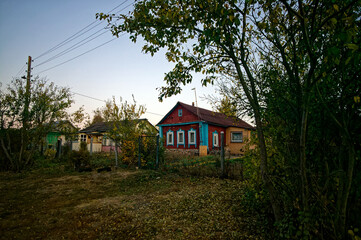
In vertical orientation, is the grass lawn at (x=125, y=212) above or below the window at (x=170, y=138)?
below

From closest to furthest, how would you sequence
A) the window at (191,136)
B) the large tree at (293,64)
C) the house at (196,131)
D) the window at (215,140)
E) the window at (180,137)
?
the large tree at (293,64) < the house at (196,131) < the window at (191,136) < the window at (215,140) < the window at (180,137)

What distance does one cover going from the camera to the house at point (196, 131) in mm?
19781

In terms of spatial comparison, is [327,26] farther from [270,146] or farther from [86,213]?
[86,213]

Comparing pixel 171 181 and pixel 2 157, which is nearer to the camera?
pixel 171 181

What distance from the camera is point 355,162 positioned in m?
2.12

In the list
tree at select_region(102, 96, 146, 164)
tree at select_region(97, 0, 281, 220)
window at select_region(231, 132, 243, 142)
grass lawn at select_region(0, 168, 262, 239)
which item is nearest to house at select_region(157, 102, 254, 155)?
window at select_region(231, 132, 243, 142)

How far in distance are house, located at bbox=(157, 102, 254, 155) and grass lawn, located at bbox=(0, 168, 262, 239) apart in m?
13.0

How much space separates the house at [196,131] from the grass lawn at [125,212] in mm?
13007

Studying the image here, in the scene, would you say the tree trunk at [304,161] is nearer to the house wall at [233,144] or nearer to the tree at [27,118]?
the tree at [27,118]

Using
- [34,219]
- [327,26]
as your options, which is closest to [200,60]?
[327,26]

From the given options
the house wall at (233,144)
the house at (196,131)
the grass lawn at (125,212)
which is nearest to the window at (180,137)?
the house at (196,131)

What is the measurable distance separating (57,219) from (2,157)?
9809 millimetres

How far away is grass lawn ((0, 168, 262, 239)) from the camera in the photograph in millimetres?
3227

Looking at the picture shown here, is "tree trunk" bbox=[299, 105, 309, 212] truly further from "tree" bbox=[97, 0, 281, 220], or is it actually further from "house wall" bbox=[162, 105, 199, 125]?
"house wall" bbox=[162, 105, 199, 125]
